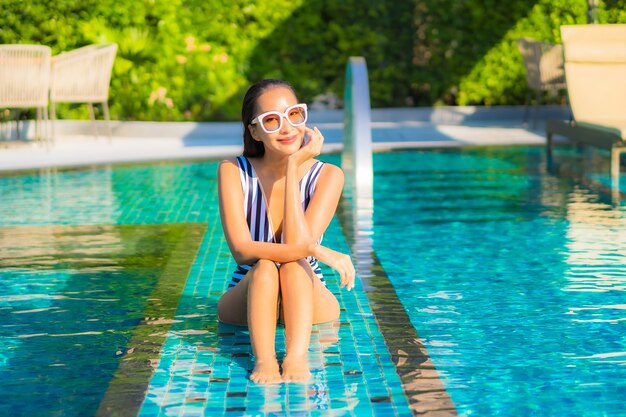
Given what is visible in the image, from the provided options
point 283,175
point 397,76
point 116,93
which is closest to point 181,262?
point 283,175

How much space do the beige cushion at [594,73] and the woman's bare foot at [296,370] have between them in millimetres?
8167

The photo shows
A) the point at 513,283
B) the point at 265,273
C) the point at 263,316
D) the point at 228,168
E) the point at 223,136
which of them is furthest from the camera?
the point at 223,136

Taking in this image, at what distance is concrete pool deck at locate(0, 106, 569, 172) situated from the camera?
13.5 metres

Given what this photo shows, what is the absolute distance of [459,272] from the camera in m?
6.69

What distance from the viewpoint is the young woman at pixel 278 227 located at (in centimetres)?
444

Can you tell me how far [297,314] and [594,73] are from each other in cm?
844

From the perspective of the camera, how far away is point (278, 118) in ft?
15.4

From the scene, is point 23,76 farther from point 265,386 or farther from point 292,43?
point 265,386

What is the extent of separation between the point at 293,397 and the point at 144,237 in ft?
13.8

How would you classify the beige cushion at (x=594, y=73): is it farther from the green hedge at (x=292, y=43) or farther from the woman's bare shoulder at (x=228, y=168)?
the woman's bare shoulder at (x=228, y=168)

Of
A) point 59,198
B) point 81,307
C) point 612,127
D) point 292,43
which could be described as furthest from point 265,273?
point 292,43

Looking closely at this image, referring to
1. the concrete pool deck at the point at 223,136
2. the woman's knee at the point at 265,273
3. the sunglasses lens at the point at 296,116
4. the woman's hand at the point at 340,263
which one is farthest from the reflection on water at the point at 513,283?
the concrete pool deck at the point at 223,136

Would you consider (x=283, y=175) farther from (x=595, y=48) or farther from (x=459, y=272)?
(x=595, y=48)

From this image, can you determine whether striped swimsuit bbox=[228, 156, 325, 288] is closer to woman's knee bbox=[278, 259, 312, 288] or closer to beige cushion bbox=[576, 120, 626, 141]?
woman's knee bbox=[278, 259, 312, 288]
